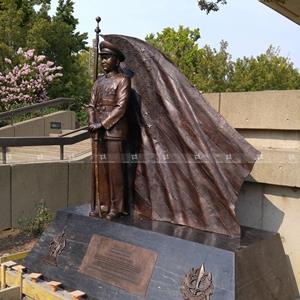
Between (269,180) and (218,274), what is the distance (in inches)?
54.8

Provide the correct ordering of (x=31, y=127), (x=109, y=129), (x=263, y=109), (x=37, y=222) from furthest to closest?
(x=31, y=127), (x=37, y=222), (x=263, y=109), (x=109, y=129)

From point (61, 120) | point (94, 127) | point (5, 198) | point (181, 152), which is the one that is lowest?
point (5, 198)

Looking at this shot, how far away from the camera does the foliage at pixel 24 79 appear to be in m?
16.0

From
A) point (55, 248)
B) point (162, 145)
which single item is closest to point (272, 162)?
point (162, 145)

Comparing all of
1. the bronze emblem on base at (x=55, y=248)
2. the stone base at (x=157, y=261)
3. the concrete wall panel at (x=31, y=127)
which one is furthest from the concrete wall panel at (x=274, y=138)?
the concrete wall panel at (x=31, y=127)

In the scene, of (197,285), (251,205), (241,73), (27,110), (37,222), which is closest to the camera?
(197,285)

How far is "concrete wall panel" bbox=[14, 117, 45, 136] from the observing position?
44.2ft

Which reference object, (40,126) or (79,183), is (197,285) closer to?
(79,183)

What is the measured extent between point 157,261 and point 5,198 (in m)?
3.83

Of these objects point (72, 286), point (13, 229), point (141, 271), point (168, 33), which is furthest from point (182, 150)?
point (168, 33)

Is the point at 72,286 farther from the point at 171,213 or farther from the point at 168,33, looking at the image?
the point at 168,33

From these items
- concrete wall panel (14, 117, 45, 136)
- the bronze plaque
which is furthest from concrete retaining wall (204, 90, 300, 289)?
concrete wall panel (14, 117, 45, 136)

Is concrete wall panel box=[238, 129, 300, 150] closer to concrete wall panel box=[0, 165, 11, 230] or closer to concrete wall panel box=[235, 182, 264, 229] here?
concrete wall panel box=[235, 182, 264, 229]

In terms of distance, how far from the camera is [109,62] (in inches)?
192
